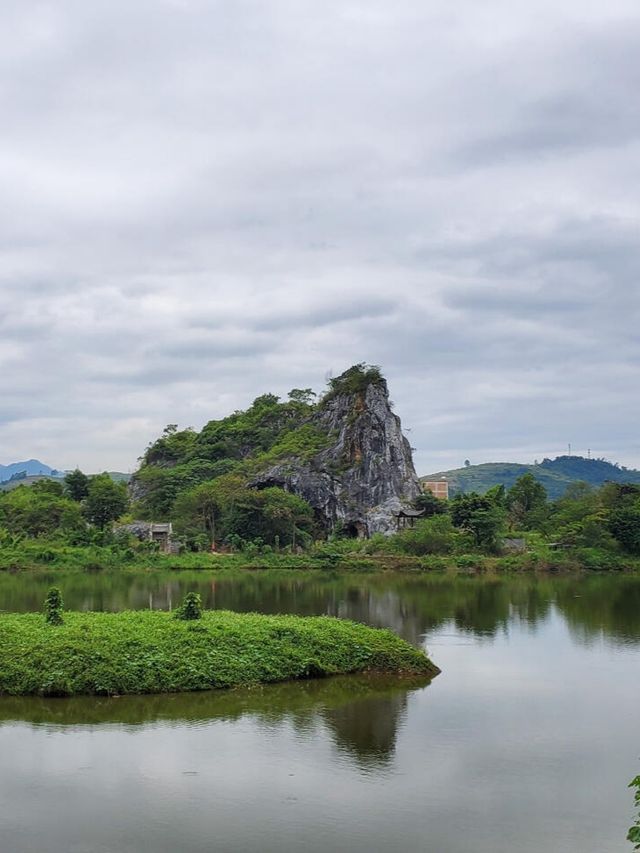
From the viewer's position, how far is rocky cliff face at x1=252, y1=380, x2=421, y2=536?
295ft

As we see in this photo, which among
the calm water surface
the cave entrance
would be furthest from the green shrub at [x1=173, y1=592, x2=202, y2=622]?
the cave entrance

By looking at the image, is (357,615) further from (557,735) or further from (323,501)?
(323,501)

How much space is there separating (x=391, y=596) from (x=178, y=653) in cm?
2652

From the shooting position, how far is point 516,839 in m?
13.4

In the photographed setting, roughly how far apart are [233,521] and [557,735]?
2379 inches

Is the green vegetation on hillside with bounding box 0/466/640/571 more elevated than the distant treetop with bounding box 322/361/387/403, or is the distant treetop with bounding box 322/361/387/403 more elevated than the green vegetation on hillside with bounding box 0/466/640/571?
the distant treetop with bounding box 322/361/387/403

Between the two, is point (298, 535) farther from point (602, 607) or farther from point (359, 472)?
point (602, 607)

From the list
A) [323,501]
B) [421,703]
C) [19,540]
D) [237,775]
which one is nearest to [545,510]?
[323,501]

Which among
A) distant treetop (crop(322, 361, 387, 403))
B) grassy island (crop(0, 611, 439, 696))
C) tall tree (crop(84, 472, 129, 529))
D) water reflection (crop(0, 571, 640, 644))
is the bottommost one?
water reflection (crop(0, 571, 640, 644))

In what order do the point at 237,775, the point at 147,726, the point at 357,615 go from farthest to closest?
the point at 357,615 < the point at 147,726 < the point at 237,775

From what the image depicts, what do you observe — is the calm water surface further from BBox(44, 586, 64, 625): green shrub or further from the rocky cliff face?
the rocky cliff face

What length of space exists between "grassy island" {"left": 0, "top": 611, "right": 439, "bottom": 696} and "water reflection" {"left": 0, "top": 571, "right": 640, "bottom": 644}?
7435 mm

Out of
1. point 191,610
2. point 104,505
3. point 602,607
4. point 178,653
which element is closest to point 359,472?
point 104,505

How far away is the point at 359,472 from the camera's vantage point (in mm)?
93312
